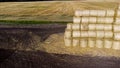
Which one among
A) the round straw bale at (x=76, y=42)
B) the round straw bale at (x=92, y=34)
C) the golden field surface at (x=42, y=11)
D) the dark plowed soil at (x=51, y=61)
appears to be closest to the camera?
the dark plowed soil at (x=51, y=61)

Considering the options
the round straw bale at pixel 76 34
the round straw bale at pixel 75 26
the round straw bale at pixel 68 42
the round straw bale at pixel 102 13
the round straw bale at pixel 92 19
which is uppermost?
the round straw bale at pixel 102 13

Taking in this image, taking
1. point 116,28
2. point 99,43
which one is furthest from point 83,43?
point 116,28

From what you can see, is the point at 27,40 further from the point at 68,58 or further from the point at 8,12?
the point at 8,12

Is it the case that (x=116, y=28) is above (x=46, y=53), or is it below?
above

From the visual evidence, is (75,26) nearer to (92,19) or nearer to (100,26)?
(92,19)

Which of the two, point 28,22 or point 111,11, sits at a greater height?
point 111,11

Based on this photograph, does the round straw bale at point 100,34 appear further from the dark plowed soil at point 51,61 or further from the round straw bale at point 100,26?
the dark plowed soil at point 51,61

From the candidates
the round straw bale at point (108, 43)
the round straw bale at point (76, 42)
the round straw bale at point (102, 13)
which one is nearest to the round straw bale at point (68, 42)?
the round straw bale at point (76, 42)

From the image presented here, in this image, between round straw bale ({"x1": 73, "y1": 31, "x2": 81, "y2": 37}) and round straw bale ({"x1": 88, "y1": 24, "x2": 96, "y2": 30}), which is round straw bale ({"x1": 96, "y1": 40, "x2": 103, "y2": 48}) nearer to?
round straw bale ({"x1": 88, "y1": 24, "x2": 96, "y2": 30})

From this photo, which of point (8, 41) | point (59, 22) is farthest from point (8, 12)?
point (8, 41)
